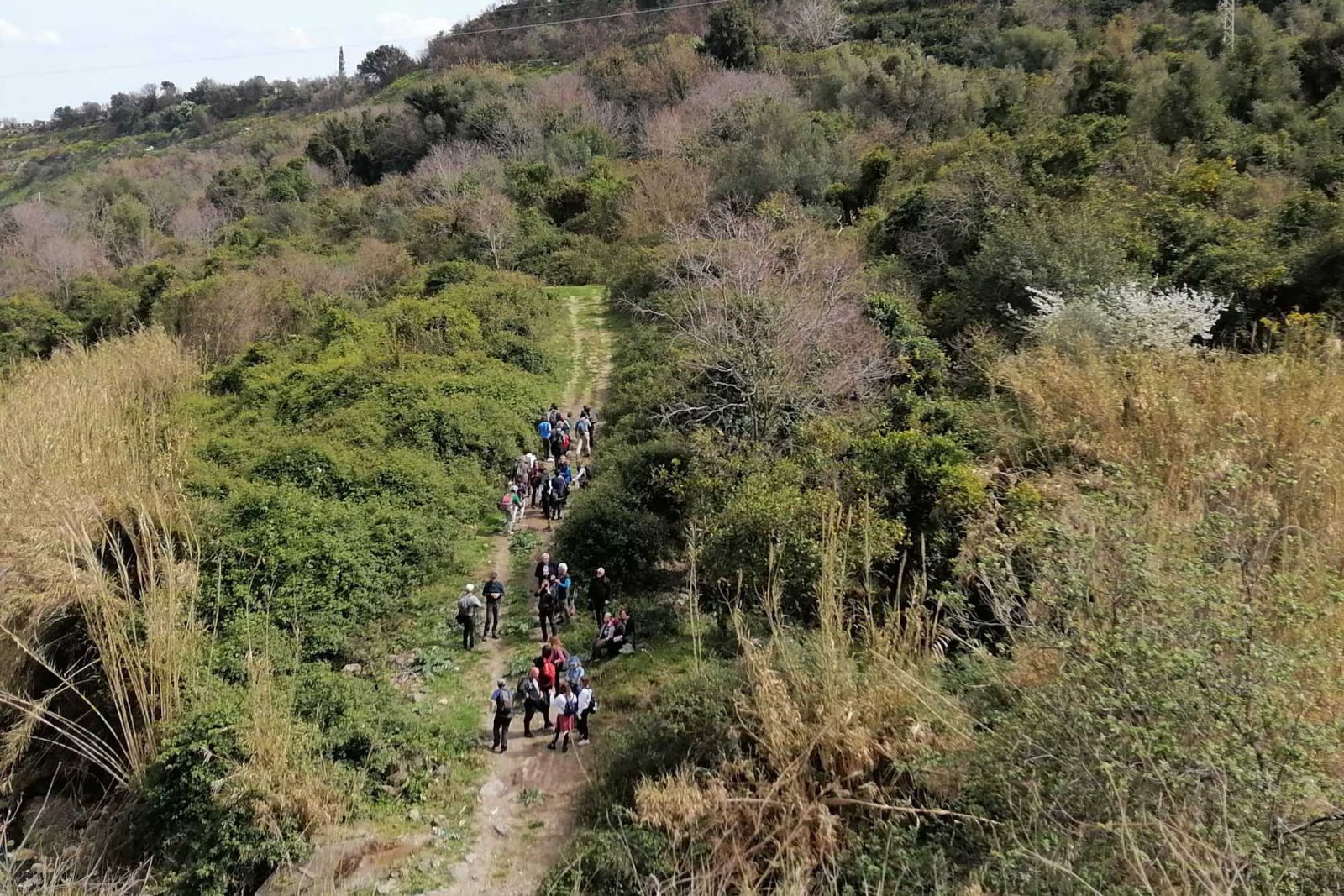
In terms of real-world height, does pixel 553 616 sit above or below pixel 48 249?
below

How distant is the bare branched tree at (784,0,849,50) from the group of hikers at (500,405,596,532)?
39.1 metres

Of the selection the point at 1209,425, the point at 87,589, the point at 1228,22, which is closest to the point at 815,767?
the point at 1209,425

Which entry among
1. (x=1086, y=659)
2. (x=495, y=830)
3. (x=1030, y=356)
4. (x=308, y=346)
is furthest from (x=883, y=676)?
(x=308, y=346)

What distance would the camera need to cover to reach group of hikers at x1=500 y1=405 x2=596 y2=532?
15.7 m

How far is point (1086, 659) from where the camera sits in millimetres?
4734

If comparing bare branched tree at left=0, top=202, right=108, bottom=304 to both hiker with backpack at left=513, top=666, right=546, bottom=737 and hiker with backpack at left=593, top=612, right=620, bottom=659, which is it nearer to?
hiker with backpack at left=593, top=612, right=620, bottom=659

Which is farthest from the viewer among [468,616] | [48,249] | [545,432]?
[48,249]

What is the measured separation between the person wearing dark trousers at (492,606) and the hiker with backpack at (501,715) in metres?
2.40

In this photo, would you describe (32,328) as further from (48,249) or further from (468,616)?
(468,616)

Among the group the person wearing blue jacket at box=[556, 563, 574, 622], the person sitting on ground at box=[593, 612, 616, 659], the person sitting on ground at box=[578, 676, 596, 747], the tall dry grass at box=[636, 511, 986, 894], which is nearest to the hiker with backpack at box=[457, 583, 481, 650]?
the person wearing blue jacket at box=[556, 563, 574, 622]

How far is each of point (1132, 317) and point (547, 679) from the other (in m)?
10.3

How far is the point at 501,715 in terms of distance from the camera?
966cm

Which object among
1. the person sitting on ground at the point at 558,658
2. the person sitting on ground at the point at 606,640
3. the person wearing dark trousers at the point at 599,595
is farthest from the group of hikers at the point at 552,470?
the person sitting on ground at the point at 558,658

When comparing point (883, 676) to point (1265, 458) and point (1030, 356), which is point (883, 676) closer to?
point (1265, 458)
